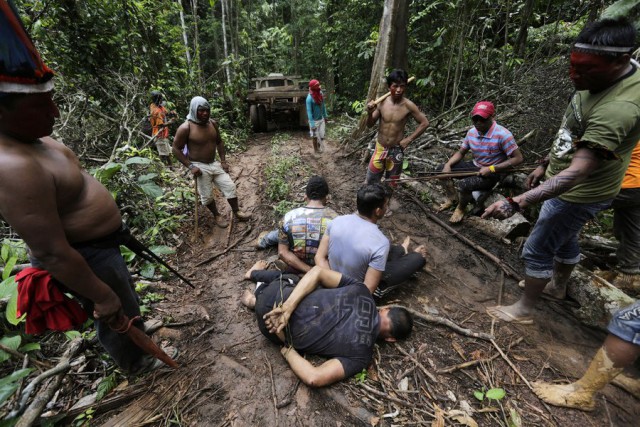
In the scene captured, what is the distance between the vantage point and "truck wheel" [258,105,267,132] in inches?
427

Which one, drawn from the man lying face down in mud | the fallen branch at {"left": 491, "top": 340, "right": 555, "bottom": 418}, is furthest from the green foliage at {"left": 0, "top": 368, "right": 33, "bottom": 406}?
the fallen branch at {"left": 491, "top": 340, "right": 555, "bottom": 418}

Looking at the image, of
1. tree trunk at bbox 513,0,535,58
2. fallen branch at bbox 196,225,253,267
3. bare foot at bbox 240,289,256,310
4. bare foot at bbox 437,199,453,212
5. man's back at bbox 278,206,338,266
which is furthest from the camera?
tree trunk at bbox 513,0,535,58

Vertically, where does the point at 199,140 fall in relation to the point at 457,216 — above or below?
above

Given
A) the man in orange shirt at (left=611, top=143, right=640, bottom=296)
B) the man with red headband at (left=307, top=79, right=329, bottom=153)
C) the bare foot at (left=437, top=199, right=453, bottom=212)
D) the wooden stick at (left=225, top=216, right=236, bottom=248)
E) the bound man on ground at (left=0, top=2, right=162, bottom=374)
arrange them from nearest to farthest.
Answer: the bound man on ground at (left=0, top=2, right=162, bottom=374) → the man in orange shirt at (left=611, top=143, right=640, bottom=296) → the wooden stick at (left=225, top=216, right=236, bottom=248) → the bare foot at (left=437, top=199, right=453, bottom=212) → the man with red headband at (left=307, top=79, right=329, bottom=153)

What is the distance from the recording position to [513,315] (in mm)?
2807

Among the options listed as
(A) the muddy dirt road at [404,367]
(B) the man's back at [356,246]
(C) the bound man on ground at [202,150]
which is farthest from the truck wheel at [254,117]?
(B) the man's back at [356,246]

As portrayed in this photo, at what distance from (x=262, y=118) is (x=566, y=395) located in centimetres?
1097

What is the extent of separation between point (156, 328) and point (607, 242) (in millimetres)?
5099

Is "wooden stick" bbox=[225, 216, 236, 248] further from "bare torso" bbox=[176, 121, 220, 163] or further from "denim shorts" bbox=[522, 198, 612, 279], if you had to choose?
"denim shorts" bbox=[522, 198, 612, 279]

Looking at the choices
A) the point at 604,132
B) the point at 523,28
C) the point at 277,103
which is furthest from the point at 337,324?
the point at 277,103

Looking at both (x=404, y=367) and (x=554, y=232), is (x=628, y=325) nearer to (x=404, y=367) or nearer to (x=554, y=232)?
(x=554, y=232)

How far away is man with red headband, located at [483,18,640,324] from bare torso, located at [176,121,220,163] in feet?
13.1

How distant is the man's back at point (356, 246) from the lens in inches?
103

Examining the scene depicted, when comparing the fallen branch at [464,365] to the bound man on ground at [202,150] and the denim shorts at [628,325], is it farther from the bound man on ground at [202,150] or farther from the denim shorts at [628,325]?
the bound man on ground at [202,150]
